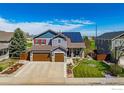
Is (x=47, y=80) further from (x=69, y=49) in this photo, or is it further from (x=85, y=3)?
(x=85, y=3)

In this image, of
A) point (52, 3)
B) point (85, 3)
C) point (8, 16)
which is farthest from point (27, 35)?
point (85, 3)

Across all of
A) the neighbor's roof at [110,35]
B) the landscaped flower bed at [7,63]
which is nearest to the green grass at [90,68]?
the neighbor's roof at [110,35]

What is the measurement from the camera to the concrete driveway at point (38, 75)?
16.5 metres

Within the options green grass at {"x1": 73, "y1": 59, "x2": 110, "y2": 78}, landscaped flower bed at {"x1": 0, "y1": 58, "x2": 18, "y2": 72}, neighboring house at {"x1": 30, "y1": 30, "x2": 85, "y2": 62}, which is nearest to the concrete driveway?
landscaped flower bed at {"x1": 0, "y1": 58, "x2": 18, "y2": 72}

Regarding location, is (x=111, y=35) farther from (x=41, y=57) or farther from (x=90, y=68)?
(x=41, y=57)

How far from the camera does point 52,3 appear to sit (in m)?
15.6

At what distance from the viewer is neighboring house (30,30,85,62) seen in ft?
63.0

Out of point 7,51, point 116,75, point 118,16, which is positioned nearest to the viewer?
point 118,16

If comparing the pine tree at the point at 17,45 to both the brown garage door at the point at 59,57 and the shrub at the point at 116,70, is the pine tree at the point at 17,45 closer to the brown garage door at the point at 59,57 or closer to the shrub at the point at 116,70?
the brown garage door at the point at 59,57

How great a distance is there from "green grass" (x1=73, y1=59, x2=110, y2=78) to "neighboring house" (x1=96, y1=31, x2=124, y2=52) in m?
1.38

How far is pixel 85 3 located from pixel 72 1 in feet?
3.00

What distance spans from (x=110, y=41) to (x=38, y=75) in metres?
5.78

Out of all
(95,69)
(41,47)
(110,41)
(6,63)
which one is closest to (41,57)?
(41,47)

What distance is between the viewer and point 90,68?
18.0 metres
